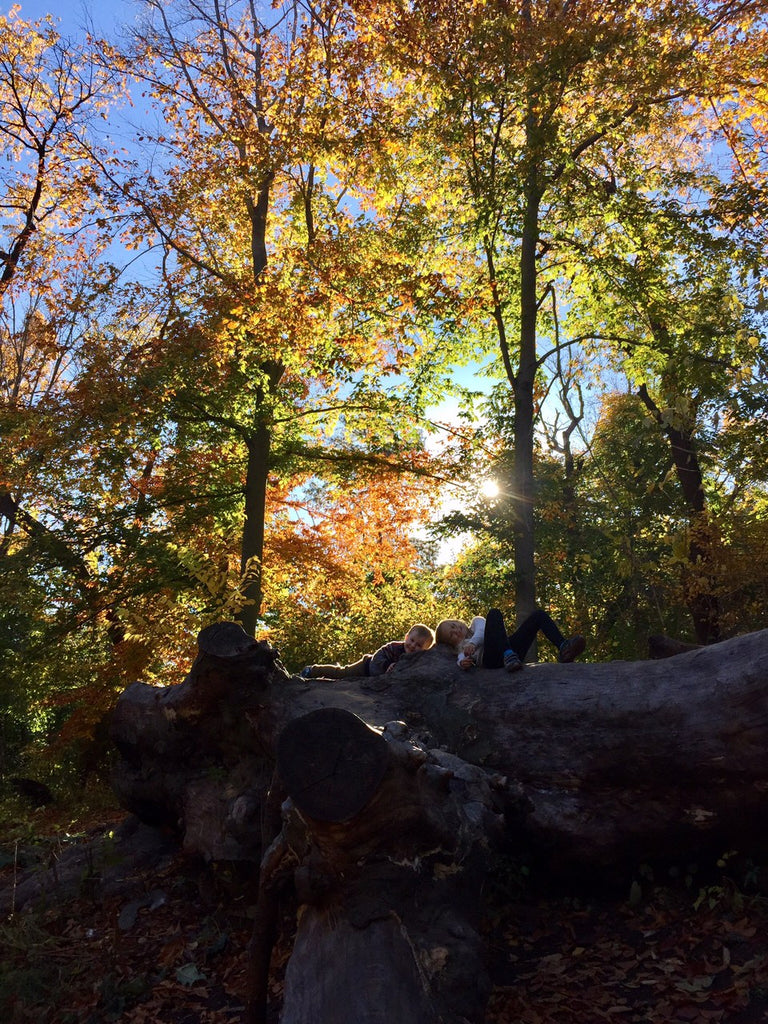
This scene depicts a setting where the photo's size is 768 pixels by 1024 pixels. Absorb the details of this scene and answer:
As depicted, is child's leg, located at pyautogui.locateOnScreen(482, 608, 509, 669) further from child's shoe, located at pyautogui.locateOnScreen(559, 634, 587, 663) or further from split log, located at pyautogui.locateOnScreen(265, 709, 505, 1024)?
split log, located at pyautogui.locateOnScreen(265, 709, 505, 1024)

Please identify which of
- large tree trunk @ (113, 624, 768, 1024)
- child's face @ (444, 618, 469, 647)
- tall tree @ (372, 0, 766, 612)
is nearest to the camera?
large tree trunk @ (113, 624, 768, 1024)

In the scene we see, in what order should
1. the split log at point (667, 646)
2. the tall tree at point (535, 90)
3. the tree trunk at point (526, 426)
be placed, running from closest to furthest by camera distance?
1. the split log at point (667, 646)
2. the tall tree at point (535, 90)
3. the tree trunk at point (526, 426)

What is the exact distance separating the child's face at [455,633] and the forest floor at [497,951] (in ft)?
→ 6.68

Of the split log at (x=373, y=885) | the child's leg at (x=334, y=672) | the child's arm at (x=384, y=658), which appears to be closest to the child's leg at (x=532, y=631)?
the child's arm at (x=384, y=658)

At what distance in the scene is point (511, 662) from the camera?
5.95 meters

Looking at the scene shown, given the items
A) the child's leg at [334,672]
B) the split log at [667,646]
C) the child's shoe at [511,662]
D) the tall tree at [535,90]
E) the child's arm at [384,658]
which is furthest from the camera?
the tall tree at [535,90]

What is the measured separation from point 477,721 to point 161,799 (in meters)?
3.06

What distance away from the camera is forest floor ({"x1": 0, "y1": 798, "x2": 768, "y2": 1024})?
3.79m

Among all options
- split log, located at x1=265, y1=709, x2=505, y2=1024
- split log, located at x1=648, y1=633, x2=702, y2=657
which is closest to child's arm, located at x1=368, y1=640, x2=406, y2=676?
split log, located at x1=648, y1=633, x2=702, y2=657

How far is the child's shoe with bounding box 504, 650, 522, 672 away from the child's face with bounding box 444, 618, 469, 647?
482 mm

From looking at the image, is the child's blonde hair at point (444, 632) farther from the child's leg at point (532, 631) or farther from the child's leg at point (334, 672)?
the child's leg at point (334, 672)

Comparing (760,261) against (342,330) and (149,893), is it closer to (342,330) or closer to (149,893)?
(342,330)

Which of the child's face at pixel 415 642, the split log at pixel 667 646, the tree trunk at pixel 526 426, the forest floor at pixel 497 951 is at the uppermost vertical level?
the tree trunk at pixel 526 426

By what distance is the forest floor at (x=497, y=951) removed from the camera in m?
3.79
